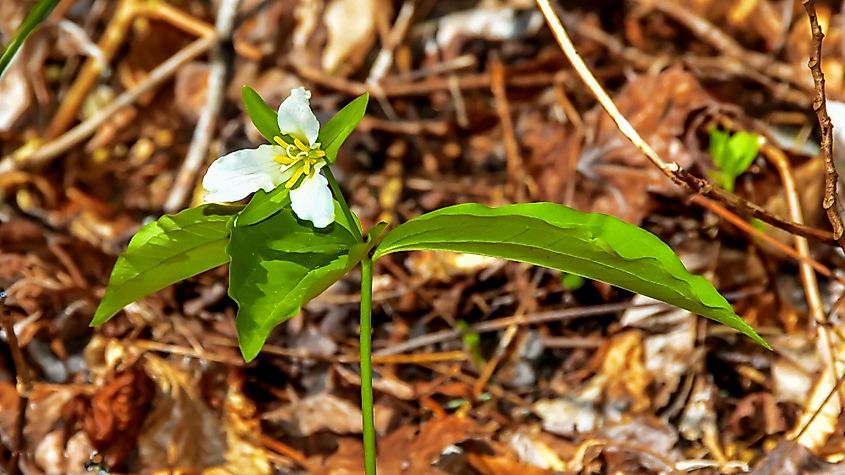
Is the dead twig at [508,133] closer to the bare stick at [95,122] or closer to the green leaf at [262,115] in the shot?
the bare stick at [95,122]

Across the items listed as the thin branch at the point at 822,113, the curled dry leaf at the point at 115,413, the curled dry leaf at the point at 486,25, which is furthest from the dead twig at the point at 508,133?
the curled dry leaf at the point at 115,413

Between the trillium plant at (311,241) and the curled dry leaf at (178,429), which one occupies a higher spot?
the trillium plant at (311,241)

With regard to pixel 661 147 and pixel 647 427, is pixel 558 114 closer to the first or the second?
pixel 661 147

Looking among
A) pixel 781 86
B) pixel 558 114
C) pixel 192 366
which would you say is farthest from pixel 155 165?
pixel 781 86

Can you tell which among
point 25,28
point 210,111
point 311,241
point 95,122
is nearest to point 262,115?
point 311,241

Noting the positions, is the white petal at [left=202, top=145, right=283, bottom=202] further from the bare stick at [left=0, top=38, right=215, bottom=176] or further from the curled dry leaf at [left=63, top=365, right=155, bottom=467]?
the bare stick at [left=0, top=38, right=215, bottom=176]

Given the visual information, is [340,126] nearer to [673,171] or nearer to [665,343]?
[673,171]

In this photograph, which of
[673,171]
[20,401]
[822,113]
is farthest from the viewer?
[20,401]

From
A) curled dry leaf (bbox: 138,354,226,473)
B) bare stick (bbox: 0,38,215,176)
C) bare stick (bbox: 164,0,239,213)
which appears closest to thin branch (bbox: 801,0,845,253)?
curled dry leaf (bbox: 138,354,226,473)
